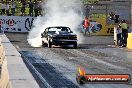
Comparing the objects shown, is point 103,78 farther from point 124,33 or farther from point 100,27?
point 100,27

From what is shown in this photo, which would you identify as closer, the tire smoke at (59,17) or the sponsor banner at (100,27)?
the tire smoke at (59,17)

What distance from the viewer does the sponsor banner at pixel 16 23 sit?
140 feet

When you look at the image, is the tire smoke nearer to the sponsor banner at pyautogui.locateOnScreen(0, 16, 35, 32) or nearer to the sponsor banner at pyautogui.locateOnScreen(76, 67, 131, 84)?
the sponsor banner at pyautogui.locateOnScreen(0, 16, 35, 32)

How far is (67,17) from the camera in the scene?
41531mm

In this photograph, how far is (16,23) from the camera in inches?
1688

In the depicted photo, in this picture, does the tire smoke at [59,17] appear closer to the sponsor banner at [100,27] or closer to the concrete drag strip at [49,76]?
the sponsor banner at [100,27]

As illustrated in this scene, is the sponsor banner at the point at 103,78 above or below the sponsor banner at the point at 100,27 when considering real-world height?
above

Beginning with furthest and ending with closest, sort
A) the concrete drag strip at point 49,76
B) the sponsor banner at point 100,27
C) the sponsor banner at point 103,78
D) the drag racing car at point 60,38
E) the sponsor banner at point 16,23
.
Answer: the sponsor banner at point 16,23 → the sponsor banner at point 100,27 → the drag racing car at point 60,38 → the concrete drag strip at point 49,76 → the sponsor banner at point 103,78

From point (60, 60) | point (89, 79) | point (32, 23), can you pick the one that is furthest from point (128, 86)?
point (32, 23)

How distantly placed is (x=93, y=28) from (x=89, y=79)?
34453mm

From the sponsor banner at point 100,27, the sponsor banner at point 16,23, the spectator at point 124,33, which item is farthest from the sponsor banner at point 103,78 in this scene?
the sponsor banner at point 16,23

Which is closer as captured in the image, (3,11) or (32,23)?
A: (32,23)

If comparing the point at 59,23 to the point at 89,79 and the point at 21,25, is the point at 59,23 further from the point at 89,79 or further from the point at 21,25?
the point at 89,79

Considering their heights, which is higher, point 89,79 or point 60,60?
point 89,79
